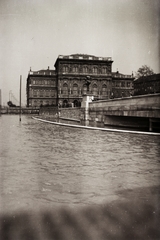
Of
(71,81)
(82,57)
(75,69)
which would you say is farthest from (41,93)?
(82,57)

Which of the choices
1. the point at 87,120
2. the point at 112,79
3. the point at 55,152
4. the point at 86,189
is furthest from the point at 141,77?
the point at 86,189

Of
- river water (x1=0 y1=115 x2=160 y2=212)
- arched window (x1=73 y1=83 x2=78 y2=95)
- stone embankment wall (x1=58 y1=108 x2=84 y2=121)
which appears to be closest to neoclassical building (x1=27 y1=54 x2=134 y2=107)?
arched window (x1=73 y1=83 x2=78 y2=95)

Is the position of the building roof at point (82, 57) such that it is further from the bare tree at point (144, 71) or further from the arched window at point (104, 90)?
the bare tree at point (144, 71)

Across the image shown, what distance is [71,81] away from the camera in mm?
71500

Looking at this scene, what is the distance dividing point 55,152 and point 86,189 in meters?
3.41

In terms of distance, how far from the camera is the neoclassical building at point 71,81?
7112 cm

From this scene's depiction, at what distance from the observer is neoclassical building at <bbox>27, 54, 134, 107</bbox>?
233 feet

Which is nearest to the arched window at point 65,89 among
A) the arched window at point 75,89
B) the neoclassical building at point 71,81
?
the neoclassical building at point 71,81

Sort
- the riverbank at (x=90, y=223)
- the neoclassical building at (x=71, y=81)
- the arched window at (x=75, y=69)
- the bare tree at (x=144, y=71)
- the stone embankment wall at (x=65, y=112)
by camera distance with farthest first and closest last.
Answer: the arched window at (x=75, y=69) < the neoclassical building at (x=71, y=81) < the bare tree at (x=144, y=71) < the stone embankment wall at (x=65, y=112) < the riverbank at (x=90, y=223)

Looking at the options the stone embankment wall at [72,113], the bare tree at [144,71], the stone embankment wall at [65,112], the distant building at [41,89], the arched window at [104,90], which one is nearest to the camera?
the stone embankment wall at [72,113]

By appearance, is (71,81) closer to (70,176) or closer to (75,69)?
(75,69)

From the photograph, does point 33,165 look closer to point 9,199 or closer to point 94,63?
point 9,199

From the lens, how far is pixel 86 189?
4.06 m

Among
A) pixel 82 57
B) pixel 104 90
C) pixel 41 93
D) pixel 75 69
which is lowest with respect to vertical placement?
pixel 41 93
